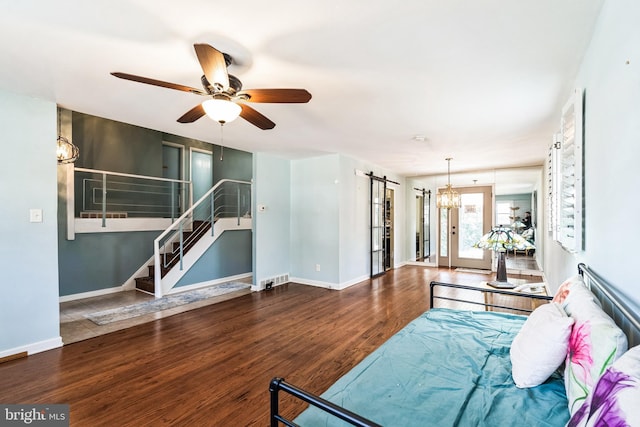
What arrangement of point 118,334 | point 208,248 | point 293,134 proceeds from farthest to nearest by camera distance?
point 208,248, point 293,134, point 118,334

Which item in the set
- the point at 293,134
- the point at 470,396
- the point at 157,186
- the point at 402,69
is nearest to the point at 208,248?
the point at 157,186

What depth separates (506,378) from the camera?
4.40 feet

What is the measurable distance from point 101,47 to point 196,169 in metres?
5.65

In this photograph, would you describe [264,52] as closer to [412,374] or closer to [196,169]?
[412,374]

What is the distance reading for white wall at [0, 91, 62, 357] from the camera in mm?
2645

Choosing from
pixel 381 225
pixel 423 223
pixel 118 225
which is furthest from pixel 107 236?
pixel 423 223

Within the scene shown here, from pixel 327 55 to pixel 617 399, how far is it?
213cm

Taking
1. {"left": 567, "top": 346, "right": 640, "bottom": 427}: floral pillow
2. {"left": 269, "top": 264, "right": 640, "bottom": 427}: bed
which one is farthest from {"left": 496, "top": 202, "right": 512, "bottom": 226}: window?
{"left": 567, "top": 346, "right": 640, "bottom": 427}: floral pillow

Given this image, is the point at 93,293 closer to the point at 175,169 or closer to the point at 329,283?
the point at 175,169

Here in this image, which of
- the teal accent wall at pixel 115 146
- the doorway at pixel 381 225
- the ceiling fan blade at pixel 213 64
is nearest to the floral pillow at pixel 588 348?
the ceiling fan blade at pixel 213 64

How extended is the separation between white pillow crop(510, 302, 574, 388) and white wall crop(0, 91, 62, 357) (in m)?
3.82

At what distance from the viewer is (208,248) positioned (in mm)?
5453

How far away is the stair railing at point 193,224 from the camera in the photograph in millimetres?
4823
